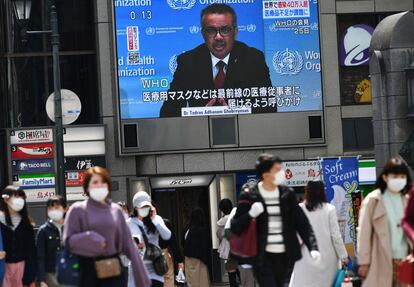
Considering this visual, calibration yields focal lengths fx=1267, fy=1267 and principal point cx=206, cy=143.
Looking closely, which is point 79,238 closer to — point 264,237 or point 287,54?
point 264,237

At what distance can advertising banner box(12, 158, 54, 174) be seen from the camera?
29297 mm

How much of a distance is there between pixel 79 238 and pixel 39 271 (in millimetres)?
3893

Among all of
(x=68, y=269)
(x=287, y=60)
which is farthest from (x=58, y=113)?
(x=68, y=269)

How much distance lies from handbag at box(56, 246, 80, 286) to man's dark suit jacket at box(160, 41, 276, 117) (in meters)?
17.6

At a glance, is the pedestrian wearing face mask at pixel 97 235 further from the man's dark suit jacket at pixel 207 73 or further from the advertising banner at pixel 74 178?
the man's dark suit jacket at pixel 207 73

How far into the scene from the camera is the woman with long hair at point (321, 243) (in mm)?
15414

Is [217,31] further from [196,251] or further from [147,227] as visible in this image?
[147,227]

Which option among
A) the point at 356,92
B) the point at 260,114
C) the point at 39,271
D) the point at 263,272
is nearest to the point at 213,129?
the point at 260,114

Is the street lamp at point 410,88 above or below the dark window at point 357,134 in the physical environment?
above

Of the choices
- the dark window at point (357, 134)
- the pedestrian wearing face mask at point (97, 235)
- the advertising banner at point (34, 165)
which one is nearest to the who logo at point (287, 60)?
the dark window at point (357, 134)

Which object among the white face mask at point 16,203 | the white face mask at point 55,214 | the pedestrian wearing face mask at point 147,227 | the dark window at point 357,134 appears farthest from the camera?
the dark window at point 357,134

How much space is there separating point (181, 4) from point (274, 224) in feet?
58.0

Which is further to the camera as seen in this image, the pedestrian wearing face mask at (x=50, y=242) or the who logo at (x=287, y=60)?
the who logo at (x=287, y=60)

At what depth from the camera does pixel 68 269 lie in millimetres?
11898
